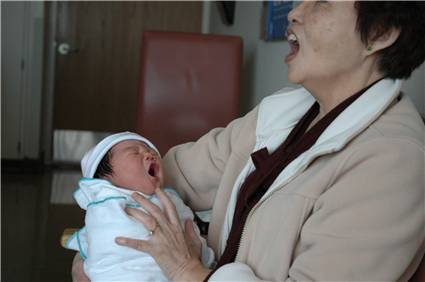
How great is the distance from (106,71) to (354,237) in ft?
16.3

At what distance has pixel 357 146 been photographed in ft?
3.27

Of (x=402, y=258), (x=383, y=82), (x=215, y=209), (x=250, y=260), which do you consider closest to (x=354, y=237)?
(x=402, y=258)

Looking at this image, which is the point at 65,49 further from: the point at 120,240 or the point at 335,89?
the point at 335,89

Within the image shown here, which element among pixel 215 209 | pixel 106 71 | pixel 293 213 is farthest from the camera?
pixel 106 71

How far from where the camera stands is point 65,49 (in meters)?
5.50

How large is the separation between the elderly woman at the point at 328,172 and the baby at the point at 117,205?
5 cm

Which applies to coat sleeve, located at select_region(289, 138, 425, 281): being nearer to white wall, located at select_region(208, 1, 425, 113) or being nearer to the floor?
white wall, located at select_region(208, 1, 425, 113)

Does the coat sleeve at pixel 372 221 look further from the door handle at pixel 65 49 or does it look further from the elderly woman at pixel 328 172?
the door handle at pixel 65 49

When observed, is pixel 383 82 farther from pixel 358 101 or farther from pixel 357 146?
pixel 357 146

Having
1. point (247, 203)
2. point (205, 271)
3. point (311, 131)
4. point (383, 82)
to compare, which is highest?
point (383, 82)

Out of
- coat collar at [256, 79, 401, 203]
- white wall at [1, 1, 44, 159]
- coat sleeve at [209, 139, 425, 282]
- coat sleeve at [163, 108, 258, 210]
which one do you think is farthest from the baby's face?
white wall at [1, 1, 44, 159]

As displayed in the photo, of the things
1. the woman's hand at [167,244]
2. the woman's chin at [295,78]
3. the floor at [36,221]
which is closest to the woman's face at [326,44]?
the woman's chin at [295,78]

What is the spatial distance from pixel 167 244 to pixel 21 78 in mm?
4595

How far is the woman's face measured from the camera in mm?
1125
